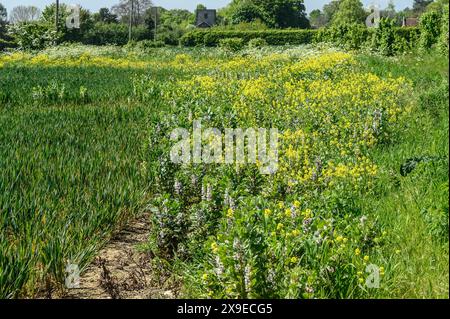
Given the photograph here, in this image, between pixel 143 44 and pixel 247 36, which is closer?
pixel 143 44

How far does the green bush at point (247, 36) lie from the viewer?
51219 mm

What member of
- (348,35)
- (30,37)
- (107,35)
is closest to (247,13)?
(107,35)

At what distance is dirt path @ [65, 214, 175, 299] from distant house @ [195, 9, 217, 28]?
7937 cm

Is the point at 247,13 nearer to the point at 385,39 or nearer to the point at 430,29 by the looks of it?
the point at 385,39

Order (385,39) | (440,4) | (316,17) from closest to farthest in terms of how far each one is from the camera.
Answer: (440,4)
(385,39)
(316,17)

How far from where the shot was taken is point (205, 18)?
82438 mm

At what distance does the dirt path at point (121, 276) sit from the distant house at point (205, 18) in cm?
7937

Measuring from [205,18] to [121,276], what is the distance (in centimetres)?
8162

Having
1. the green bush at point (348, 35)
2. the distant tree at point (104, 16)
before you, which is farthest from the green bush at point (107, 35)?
the green bush at point (348, 35)

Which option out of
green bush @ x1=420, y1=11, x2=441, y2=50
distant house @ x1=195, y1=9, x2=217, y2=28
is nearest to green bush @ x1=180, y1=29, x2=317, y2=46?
green bush @ x1=420, y1=11, x2=441, y2=50

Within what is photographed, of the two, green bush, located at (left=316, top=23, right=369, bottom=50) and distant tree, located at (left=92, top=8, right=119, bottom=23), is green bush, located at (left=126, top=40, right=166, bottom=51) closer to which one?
green bush, located at (left=316, top=23, right=369, bottom=50)
